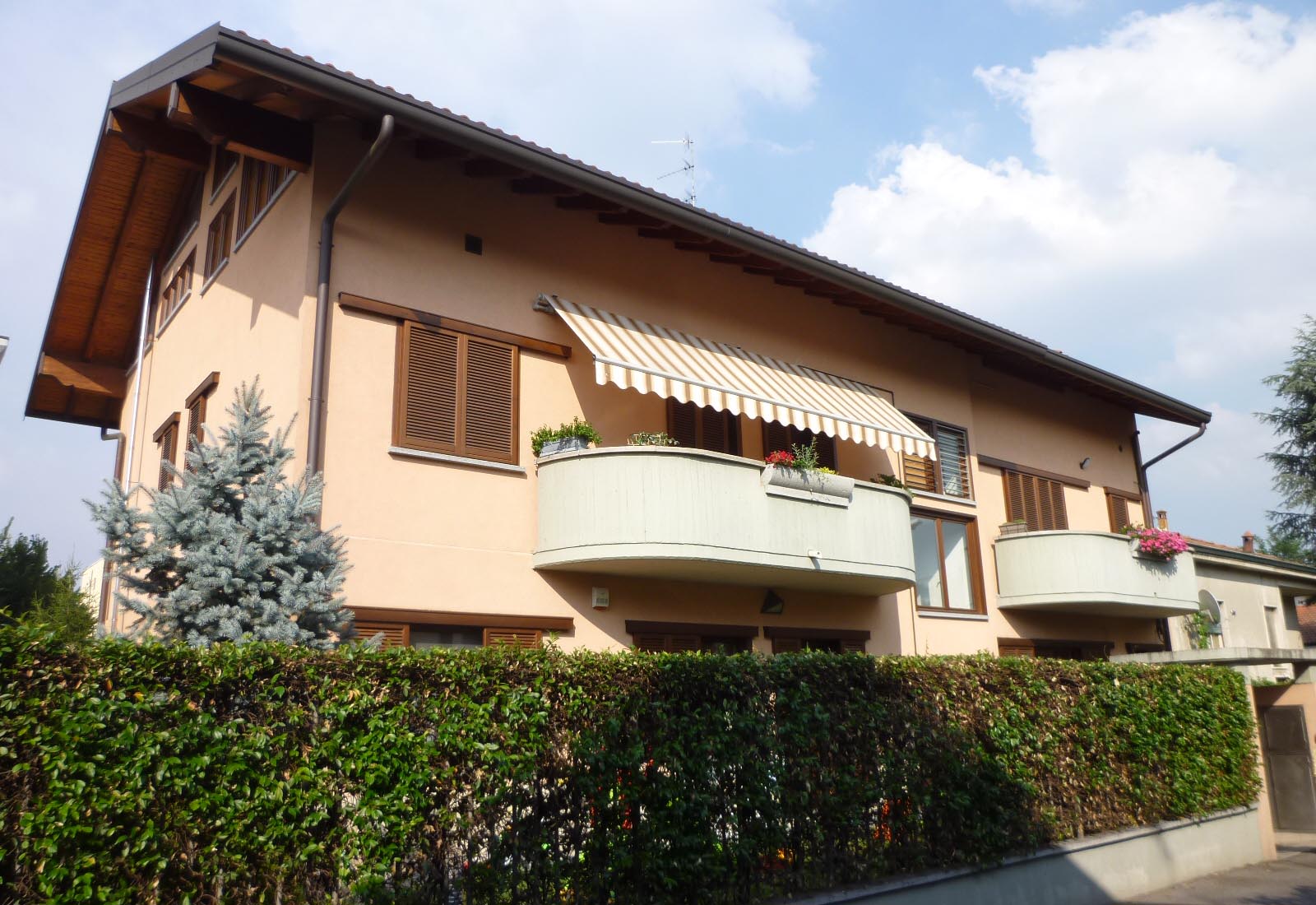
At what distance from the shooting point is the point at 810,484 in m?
14.4

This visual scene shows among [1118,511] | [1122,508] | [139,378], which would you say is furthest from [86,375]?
[1122,508]

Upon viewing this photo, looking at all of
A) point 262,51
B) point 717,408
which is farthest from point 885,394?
point 262,51

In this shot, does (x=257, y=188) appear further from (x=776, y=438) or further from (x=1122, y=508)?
(x=1122, y=508)

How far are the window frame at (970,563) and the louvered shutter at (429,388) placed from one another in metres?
9.07

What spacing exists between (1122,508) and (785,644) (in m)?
12.6

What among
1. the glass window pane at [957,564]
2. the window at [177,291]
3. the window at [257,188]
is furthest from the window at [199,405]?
the glass window pane at [957,564]

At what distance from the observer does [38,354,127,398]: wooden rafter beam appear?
70.6ft

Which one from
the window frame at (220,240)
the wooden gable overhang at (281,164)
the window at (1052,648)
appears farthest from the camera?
the window at (1052,648)

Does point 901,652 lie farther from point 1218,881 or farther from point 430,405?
point 430,405

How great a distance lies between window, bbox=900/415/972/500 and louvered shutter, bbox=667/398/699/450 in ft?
15.8

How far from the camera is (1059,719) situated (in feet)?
39.0

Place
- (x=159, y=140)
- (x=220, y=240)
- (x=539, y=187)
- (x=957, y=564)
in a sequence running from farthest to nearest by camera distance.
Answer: (x=957, y=564), (x=220, y=240), (x=159, y=140), (x=539, y=187)

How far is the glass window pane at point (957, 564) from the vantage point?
63.6ft

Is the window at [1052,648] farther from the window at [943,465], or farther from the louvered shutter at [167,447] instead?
the louvered shutter at [167,447]
